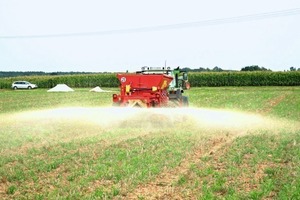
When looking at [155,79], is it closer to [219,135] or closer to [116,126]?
[116,126]

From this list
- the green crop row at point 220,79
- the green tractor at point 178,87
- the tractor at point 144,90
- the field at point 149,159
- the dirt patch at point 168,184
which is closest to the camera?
the dirt patch at point 168,184

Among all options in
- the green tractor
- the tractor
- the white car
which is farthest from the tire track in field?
the white car

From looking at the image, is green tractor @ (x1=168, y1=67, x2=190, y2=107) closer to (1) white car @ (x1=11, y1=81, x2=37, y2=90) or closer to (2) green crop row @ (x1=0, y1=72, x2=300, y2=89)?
(2) green crop row @ (x1=0, y1=72, x2=300, y2=89)

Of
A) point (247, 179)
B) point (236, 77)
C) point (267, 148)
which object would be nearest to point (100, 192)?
point (247, 179)

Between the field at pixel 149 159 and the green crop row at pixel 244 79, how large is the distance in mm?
51016

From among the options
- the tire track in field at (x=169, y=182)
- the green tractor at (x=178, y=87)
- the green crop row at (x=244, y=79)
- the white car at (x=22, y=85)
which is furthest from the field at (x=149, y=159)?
the white car at (x=22, y=85)

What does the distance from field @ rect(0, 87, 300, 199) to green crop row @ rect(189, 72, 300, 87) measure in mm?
51016

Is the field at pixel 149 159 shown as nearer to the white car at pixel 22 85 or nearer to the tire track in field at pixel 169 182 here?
the tire track in field at pixel 169 182

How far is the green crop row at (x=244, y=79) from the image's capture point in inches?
2645

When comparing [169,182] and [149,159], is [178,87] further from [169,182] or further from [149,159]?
[169,182]

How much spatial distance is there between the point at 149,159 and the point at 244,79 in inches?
2345

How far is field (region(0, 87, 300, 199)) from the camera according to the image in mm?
8273

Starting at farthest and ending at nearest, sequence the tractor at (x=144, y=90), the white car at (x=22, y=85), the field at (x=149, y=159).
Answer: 1. the white car at (x=22, y=85)
2. the tractor at (x=144, y=90)
3. the field at (x=149, y=159)

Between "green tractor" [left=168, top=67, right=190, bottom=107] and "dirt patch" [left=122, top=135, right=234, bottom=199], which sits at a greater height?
"green tractor" [left=168, top=67, right=190, bottom=107]
